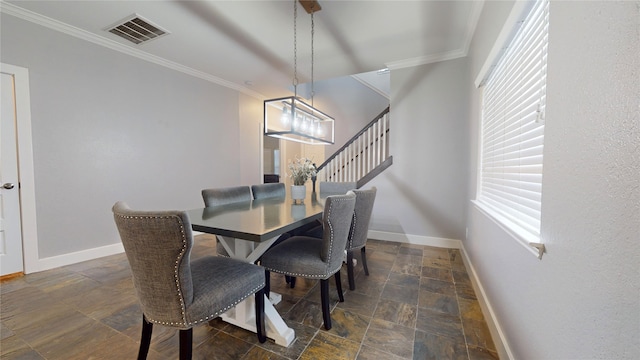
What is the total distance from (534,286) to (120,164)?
4.12 metres

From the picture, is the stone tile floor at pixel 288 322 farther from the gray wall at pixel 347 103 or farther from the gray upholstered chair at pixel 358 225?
the gray wall at pixel 347 103

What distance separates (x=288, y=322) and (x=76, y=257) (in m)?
2.80

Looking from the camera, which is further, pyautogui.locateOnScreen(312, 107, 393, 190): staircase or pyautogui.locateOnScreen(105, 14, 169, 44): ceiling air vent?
pyautogui.locateOnScreen(312, 107, 393, 190): staircase

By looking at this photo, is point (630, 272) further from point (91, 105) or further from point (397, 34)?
point (91, 105)

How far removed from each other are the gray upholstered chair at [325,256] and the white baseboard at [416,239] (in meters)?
2.12

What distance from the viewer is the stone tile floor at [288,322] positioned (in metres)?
1.42

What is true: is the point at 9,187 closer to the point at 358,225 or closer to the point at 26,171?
the point at 26,171

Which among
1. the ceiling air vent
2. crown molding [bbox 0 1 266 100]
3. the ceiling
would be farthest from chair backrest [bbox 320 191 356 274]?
crown molding [bbox 0 1 266 100]

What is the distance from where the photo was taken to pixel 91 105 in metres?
2.79

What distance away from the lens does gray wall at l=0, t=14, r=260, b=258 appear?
8.16ft

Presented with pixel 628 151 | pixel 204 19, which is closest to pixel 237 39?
pixel 204 19

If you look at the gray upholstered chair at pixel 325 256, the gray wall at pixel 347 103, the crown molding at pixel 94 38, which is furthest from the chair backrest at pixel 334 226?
the gray wall at pixel 347 103

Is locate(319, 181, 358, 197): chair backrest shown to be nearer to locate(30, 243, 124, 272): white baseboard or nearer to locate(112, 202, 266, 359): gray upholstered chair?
locate(112, 202, 266, 359): gray upholstered chair

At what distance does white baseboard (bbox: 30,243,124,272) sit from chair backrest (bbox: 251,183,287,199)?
205 centimetres
